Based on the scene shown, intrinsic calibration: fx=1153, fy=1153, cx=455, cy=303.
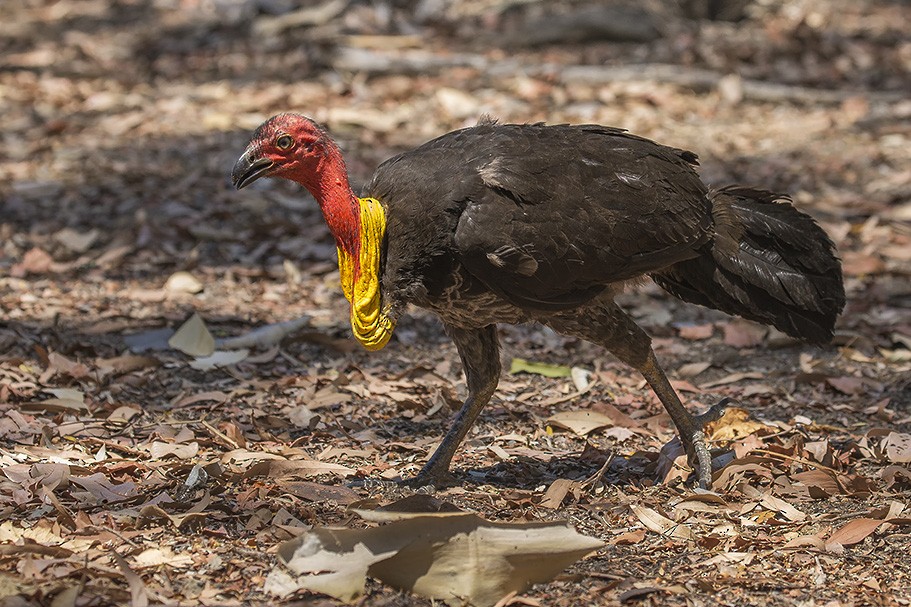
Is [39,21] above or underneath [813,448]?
above

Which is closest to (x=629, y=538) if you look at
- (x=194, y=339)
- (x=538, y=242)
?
(x=538, y=242)

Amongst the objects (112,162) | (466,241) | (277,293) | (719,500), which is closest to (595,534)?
(719,500)

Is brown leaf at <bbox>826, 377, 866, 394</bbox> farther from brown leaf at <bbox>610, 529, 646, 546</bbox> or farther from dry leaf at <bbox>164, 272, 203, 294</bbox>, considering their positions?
dry leaf at <bbox>164, 272, 203, 294</bbox>

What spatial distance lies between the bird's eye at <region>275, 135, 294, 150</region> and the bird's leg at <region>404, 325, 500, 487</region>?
1146 mm

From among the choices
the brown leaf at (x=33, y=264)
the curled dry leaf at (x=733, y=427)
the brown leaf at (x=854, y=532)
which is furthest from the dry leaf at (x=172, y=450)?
the brown leaf at (x=33, y=264)

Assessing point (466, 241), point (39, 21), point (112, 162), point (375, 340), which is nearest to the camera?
point (466, 241)

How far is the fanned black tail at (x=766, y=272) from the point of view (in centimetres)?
546

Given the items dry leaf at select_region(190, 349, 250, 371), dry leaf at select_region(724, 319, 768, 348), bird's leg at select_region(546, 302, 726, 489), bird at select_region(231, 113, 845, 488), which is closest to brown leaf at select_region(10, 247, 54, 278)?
dry leaf at select_region(190, 349, 250, 371)

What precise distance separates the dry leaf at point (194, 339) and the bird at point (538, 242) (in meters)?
1.92

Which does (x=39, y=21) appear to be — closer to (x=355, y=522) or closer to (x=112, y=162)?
(x=112, y=162)

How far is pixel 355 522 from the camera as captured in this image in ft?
15.1

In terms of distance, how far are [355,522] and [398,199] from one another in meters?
1.39

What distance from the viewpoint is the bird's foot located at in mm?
5297

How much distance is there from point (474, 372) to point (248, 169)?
141 cm
